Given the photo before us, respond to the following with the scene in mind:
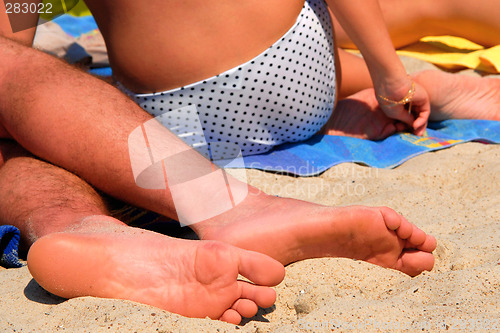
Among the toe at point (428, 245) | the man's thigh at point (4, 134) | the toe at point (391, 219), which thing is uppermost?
the man's thigh at point (4, 134)

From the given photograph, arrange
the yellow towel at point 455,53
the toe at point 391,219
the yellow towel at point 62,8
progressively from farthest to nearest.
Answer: the yellow towel at point 62,8 → the yellow towel at point 455,53 → the toe at point 391,219

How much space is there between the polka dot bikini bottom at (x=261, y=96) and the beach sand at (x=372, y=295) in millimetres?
312

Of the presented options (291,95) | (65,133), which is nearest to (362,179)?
(291,95)

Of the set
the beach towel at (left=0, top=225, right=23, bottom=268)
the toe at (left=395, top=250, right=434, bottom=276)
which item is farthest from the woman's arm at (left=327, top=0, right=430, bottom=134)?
the beach towel at (left=0, top=225, right=23, bottom=268)

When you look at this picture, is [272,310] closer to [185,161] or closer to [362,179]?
[185,161]

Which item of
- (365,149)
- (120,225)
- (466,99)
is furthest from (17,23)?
(466,99)

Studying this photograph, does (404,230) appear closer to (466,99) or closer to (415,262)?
(415,262)

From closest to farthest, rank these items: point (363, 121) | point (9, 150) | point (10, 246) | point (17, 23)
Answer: point (10, 246) < point (9, 150) < point (17, 23) < point (363, 121)

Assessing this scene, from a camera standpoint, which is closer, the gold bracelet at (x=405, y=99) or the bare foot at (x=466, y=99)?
the gold bracelet at (x=405, y=99)

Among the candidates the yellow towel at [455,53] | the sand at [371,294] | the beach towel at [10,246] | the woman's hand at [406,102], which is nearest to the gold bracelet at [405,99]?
the woman's hand at [406,102]

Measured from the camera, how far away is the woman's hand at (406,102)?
1.93 metres

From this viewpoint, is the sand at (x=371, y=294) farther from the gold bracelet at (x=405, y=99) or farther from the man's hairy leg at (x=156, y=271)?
the gold bracelet at (x=405, y=99)

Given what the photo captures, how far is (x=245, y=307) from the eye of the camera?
3.65 ft

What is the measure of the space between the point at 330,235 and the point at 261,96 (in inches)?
24.1
